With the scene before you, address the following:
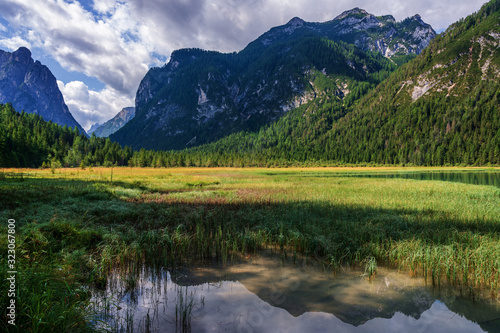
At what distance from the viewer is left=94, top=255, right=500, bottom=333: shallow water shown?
502cm

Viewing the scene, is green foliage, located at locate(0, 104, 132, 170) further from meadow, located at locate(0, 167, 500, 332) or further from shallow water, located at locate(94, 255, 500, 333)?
shallow water, located at locate(94, 255, 500, 333)

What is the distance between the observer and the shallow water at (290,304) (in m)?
5.02

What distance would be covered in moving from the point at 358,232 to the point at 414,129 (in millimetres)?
212511

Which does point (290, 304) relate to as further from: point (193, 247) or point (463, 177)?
point (463, 177)

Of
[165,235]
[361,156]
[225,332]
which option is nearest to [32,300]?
[225,332]

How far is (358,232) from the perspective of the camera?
1072 cm

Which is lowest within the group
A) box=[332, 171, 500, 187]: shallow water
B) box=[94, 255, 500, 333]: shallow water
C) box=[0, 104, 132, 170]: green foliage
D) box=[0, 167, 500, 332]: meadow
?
box=[94, 255, 500, 333]: shallow water

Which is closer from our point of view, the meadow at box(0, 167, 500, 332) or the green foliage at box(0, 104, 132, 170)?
the meadow at box(0, 167, 500, 332)

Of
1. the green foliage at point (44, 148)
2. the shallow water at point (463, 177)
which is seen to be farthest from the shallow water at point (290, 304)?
the green foliage at point (44, 148)

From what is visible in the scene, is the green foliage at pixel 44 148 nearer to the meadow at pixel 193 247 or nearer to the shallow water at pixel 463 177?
the meadow at pixel 193 247

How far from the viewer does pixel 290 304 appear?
587 cm

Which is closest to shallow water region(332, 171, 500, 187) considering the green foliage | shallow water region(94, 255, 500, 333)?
shallow water region(94, 255, 500, 333)

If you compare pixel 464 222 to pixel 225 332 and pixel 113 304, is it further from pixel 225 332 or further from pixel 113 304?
pixel 113 304

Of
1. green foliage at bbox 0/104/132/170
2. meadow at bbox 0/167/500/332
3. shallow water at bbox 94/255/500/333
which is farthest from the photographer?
green foliage at bbox 0/104/132/170
